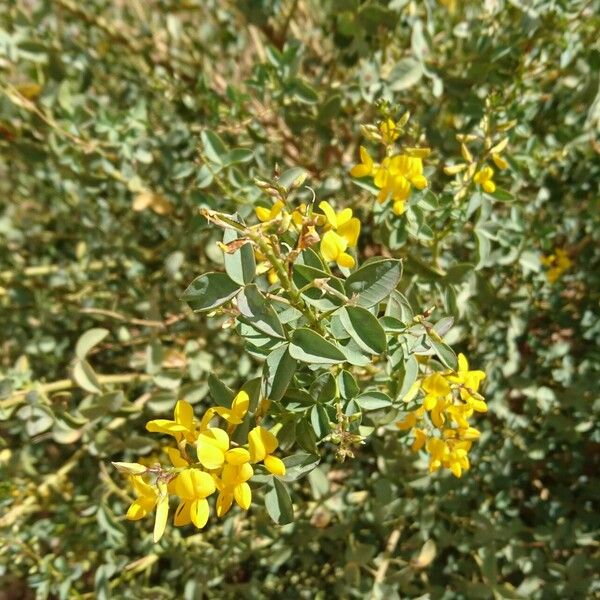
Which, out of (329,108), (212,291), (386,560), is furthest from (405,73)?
(386,560)

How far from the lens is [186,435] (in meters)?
0.83

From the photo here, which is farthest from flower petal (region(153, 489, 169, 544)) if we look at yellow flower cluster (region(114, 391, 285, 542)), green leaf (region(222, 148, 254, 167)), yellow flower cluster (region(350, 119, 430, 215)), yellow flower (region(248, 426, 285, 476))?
green leaf (region(222, 148, 254, 167))

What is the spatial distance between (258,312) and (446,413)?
42 centimetres

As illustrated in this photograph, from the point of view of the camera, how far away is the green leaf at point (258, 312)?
72 centimetres

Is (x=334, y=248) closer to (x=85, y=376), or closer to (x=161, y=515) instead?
(x=161, y=515)

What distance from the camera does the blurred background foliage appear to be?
55.4 inches

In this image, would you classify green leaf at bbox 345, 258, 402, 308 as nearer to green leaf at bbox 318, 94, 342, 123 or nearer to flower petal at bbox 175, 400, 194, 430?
flower petal at bbox 175, 400, 194, 430

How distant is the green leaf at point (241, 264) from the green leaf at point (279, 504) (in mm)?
309

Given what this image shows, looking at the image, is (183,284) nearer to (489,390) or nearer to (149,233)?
(149,233)

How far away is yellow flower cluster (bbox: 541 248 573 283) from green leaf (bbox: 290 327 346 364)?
3.27 ft

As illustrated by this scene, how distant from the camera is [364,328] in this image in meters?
0.77

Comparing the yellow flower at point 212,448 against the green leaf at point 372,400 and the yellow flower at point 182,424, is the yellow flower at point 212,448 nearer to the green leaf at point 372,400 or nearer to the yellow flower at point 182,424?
the yellow flower at point 182,424

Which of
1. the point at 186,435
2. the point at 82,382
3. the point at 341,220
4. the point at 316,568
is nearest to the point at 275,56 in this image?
the point at 341,220

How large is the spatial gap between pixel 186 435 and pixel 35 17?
1.57 metres
